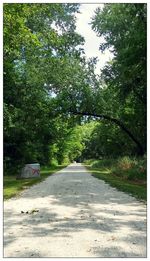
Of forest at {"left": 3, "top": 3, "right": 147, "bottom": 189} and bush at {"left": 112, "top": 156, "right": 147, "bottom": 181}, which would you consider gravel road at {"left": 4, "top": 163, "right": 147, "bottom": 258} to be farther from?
bush at {"left": 112, "top": 156, "right": 147, "bottom": 181}

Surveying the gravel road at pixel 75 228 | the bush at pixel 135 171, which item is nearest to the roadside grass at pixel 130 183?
the bush at pixel 135 171

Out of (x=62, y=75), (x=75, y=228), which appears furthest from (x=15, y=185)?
(x=62, y=75)

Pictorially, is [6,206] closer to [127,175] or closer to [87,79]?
[127,175]

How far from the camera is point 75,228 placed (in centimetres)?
762

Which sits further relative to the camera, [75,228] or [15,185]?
[15,185]

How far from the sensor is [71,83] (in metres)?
32.0

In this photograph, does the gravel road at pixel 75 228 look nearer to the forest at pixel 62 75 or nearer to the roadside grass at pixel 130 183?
the roadside grass at pixel 130 183

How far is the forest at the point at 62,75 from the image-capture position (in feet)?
58.3

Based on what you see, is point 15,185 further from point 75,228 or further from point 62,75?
point 62,75

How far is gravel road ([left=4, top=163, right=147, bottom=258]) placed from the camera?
19.6ft

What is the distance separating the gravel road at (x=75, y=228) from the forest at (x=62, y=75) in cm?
778

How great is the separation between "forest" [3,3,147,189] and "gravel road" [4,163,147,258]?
7784 mm

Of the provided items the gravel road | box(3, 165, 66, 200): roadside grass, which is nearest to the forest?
box(3, 165, 66, 200): roadside grass

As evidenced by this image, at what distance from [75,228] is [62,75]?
2308 centimetres
